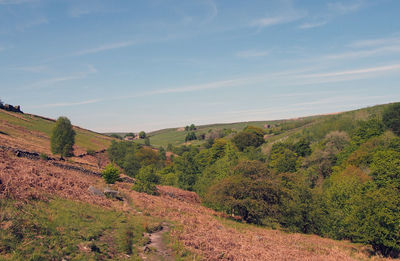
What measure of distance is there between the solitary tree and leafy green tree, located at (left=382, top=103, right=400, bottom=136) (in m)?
120

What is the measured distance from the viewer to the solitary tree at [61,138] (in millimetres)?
75000

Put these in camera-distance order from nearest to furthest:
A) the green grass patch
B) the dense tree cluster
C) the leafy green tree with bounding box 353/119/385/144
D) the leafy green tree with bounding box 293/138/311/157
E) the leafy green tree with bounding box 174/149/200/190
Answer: the green grass patch, the dense tree cluster, the leafy green tree with bounding box 174/149/200/190, the leafy green tree with bounding box 353/119/385/144, the leafy green tree with bounding box 293/138/311/157

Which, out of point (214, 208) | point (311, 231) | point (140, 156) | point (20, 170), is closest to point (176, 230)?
point (20, 170)

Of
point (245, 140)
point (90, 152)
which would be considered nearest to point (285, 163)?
point (245, 140)

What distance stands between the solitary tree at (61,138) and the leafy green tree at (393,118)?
120 m

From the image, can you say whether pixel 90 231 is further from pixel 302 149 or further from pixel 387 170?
pixel 302 149

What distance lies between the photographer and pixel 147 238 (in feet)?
67.5

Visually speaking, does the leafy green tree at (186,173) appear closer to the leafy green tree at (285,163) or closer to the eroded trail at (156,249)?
the leafy green tree at (285,163)

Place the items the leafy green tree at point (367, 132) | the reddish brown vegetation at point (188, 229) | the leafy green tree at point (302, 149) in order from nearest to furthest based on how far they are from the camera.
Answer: the reddish brown vegetation at point (188, 229), the leafy green tree at point (367, 132), the leafy green tree at point (302, 149)

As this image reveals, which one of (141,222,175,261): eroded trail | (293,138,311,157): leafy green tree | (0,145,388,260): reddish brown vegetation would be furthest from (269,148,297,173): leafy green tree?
(141,222,175,261): eroded trail

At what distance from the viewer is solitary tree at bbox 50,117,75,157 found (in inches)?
2953

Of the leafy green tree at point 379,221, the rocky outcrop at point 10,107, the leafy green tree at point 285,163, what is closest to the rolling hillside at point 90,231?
the leafy green tree at point 379,221

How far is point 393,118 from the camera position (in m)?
114

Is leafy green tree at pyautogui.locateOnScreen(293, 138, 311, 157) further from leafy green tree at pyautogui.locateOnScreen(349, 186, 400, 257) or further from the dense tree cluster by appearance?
leafy green tree at pyautogui.locateOnScreen(349, 186, 400, 257)
